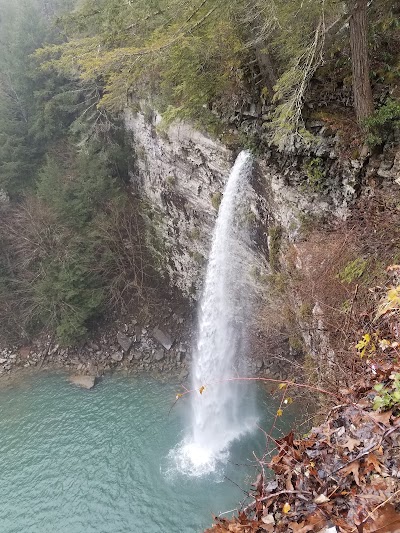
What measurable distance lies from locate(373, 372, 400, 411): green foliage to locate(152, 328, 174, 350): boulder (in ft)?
42.3

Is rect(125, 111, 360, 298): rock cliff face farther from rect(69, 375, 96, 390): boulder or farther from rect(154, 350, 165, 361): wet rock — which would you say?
rect(69, 375, 96, 390): boulder

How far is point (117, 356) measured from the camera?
50.3 ft

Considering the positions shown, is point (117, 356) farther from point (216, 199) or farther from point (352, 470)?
point (352, 470)

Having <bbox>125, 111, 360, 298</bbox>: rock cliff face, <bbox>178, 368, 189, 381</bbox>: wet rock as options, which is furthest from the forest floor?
<bbox>178, 368, 189, 381</bbox>: wet rock

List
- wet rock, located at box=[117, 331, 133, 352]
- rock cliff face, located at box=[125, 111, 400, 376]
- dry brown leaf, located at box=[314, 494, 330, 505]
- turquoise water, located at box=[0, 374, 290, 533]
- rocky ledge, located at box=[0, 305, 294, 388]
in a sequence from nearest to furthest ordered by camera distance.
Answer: dry brown leaf, located at box=[314, 494, 330, 505]
rock cliff face, located at box=[125, 111, 400, 376]
turquoise water, located at box=[0, 374, 290, 533]
rocky ledge, located at box=[0, 305, 294, 388]
wet rock, located at box=[117, 331, 133, 352]

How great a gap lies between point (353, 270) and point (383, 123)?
2.74 meters

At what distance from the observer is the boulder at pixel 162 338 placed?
604 inches

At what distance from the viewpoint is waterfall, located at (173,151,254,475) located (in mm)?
11016

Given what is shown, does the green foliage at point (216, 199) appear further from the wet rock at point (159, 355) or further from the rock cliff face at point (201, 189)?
the wet rock at point (159, 355)

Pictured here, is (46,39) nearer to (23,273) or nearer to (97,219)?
(97,219)

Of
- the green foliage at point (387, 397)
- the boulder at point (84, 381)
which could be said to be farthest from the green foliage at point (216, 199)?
the green foliage at point (387, 397)

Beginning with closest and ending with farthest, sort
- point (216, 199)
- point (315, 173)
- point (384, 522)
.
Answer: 1. point (384, 522)
2. point (315, 173)
3. point (216, 199)

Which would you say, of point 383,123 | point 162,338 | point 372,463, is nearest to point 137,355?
point 162,338

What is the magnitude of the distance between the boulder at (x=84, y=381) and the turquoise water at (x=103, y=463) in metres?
0.24
